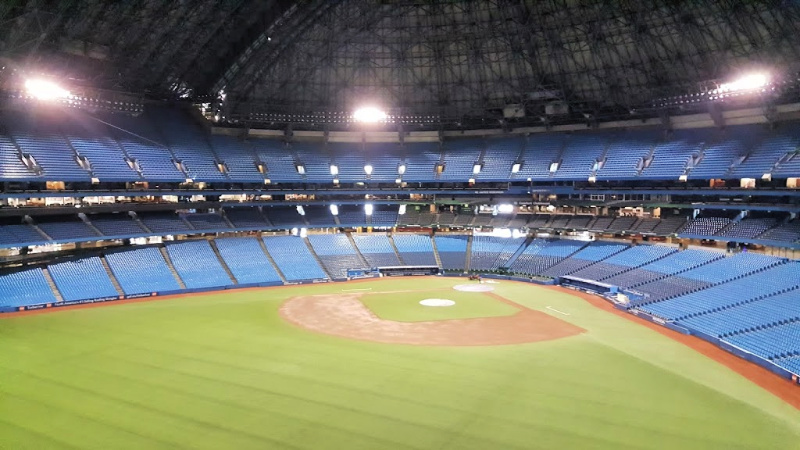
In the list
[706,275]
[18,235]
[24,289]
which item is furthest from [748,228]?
[18,235]

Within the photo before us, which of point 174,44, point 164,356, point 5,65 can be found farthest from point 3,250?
point 164,356

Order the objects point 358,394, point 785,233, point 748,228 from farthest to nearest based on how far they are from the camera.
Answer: point 748,228 → point 785,233 → point 358,394

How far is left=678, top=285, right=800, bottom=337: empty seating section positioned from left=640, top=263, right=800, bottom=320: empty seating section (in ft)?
2.48

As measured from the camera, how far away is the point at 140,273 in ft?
156

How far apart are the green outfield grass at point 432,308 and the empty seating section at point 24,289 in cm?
2621

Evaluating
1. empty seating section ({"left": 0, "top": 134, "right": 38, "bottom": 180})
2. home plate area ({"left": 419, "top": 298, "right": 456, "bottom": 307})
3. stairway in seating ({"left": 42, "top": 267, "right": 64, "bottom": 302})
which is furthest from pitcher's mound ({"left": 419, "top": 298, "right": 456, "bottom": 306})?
empty seating section ({"left": 0, "top": 134, "right": 38, "bottom": 180})

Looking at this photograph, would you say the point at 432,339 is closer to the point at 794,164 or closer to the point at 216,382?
the point at 216,382

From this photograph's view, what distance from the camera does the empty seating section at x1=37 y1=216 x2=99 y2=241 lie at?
45.5m

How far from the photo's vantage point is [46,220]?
4731 centimetres

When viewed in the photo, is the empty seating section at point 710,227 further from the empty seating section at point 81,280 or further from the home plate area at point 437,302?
the empty seating section at point 81,280

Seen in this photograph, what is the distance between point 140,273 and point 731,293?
50518 millimetres

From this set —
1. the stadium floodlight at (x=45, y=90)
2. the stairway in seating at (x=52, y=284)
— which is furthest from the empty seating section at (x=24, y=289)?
the stadium floodlight at (x=45, y=90)

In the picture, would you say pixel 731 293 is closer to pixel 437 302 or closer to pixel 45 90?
pixel 437 302

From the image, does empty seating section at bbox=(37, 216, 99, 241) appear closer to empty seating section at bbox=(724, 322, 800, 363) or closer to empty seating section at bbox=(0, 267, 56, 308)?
empty seating section at bbox=(0, 267, 56, 308)
